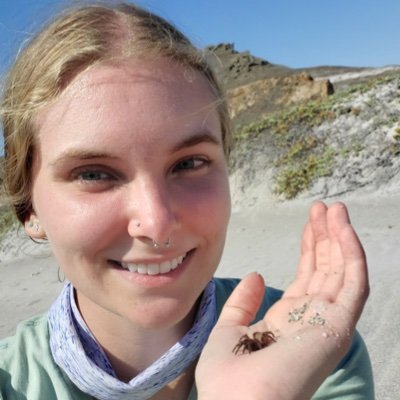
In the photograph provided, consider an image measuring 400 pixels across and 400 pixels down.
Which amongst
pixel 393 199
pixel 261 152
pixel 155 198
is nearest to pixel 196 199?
pixel 155 198

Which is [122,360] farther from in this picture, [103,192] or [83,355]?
[103,192]

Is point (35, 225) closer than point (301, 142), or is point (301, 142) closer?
point (35, 225)

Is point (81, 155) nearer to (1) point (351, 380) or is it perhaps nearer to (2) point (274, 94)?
(1) point (351, 380)

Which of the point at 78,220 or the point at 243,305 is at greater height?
the point at 78,220

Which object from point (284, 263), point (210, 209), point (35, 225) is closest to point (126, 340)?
point (35, 225)

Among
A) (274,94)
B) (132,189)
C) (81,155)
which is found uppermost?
(274,94)

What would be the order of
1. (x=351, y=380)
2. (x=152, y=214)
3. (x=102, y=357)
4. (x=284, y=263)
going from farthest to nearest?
(x=284, y=263) < (x=102, y=357) < (x=351, y=380) < (x=152, y=214)

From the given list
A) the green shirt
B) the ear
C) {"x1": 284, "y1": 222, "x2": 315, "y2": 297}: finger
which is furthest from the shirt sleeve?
the ear
